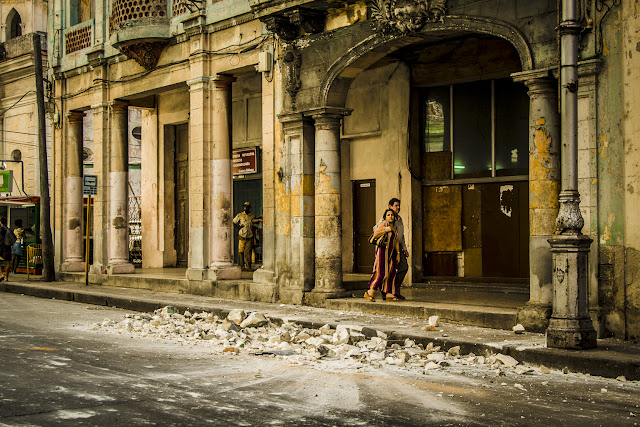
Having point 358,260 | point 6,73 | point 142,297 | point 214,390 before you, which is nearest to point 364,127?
point 358,260

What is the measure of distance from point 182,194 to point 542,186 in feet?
47.8

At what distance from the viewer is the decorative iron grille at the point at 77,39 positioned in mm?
21344

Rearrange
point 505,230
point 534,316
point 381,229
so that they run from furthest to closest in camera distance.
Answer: point 505,230 < point 381,229 < point 534,316

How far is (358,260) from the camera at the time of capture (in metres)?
18.0

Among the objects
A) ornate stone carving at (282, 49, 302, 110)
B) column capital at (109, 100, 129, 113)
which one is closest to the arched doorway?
ornate stone carving at (282, 49, 302, 110)

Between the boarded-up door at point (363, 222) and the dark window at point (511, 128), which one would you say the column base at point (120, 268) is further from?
the dark window at point (511, 128)

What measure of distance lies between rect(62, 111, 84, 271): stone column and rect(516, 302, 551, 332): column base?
A: 15066mm

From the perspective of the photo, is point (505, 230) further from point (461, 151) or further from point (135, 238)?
point (135, 238)

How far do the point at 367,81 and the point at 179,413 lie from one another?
12.1 meters

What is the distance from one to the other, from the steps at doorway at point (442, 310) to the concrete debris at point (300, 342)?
0.83m

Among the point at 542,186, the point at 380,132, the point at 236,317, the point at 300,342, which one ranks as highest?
the point at 380,132

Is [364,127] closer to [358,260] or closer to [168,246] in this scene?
[358,260]

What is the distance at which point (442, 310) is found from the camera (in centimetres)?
1153

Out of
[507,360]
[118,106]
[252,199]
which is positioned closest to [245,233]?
[252,199]
